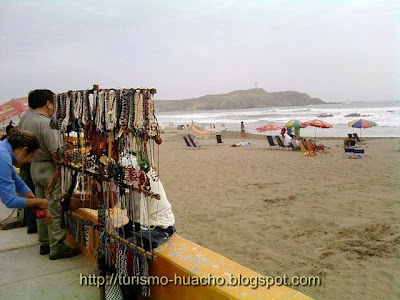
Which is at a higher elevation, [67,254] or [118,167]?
[118,167]

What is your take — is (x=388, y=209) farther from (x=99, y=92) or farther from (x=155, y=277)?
(x=99, y=92)

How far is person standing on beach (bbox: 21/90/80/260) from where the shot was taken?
11.7ft

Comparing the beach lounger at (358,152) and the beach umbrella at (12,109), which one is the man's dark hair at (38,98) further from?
the beach lounger at (358,152)

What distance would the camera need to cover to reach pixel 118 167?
289 cm

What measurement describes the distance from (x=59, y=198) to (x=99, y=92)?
4.47 feet

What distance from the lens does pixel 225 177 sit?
34.2ft

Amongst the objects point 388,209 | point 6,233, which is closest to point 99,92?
point 6,233

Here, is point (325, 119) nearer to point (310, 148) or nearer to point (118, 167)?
point (310, 148)

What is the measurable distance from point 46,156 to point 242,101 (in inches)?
5597

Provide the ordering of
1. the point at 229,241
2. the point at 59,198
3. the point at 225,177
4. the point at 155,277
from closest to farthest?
the point at 155,277
the point at 59,198
the point at 229,241
the point at 225,177

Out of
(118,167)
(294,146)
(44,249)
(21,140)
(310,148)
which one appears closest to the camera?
(21,140)

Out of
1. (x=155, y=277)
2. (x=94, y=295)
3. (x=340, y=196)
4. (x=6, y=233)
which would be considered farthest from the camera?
(x=340, y=196)

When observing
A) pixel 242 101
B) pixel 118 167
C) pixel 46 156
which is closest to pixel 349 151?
pixel 46 156

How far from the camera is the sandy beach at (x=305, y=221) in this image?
4.23 metres
